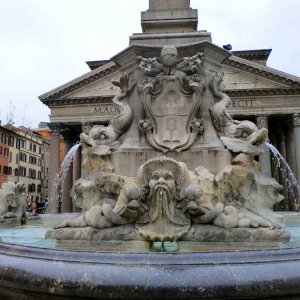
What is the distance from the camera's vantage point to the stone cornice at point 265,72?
120 ft

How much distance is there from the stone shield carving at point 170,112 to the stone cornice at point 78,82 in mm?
33811

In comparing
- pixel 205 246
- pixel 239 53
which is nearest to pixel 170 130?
pixel 205 246

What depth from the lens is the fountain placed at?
301 cm

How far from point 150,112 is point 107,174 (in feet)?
4.03

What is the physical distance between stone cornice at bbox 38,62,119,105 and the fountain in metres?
33.2

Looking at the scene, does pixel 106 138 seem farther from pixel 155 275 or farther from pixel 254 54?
pixel 254 54

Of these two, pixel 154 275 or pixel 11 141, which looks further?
pixel 11 141

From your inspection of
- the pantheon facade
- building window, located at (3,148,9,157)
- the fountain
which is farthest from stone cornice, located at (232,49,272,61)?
the fountain

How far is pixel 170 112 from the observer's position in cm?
592

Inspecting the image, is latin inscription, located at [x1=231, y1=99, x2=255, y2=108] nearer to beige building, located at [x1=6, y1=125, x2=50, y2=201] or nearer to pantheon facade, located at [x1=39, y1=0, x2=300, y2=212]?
pantheon facade, located at [x1=39, y1=0, x2=300, y2=212]

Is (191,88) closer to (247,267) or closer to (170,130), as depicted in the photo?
(170,130)

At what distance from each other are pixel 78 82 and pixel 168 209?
3609cm

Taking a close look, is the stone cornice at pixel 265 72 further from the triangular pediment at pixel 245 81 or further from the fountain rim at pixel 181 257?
the fountain rim at pixel 181 257

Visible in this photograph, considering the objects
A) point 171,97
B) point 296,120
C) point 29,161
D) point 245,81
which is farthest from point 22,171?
point 171,97
